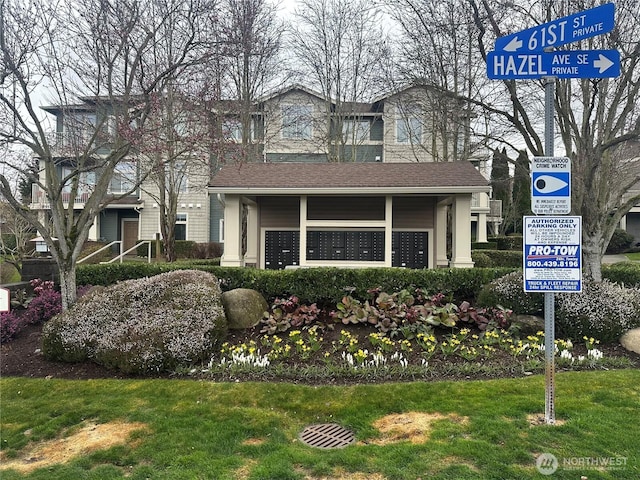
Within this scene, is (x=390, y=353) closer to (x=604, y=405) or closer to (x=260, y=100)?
(x=604, y=405)

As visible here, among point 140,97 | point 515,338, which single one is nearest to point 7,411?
point 140,97

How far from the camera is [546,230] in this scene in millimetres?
3195

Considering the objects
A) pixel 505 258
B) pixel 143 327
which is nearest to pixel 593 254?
pixel 143 327

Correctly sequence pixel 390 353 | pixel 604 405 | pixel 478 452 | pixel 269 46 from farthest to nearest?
pixel 269 46 → pixel 390 353 → pixel 604 405 → pixel 478 452

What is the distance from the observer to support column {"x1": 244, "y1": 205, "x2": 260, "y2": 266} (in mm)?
12695

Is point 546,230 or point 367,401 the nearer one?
point 546,230

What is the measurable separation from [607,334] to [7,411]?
765cm

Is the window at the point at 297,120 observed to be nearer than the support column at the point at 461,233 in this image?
No

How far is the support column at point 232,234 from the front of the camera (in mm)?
11000

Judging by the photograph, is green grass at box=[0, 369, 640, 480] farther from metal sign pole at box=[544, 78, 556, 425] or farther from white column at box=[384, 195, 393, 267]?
white column at box=[384, 195, 393, 267]

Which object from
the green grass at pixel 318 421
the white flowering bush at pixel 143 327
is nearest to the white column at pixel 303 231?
the white flowering bush at pixel 143 327

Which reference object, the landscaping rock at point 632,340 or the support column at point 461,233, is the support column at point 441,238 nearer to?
the support column at point 461,233

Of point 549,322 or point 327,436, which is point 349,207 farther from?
point 327,436

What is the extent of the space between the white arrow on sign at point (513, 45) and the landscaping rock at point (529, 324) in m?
4.33
